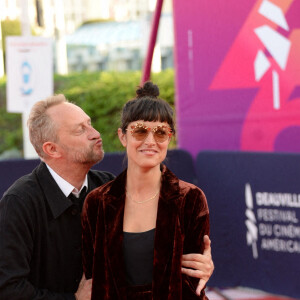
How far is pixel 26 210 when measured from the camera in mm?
2393

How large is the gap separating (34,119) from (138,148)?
0.67m

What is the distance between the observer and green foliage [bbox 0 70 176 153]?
10.6 meters

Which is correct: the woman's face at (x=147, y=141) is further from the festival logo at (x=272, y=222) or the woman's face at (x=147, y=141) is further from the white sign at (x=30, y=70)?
the white sign at (x=30, y=70)

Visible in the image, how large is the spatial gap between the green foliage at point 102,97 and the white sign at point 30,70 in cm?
417

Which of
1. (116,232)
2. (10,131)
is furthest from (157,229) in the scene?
(10,131)

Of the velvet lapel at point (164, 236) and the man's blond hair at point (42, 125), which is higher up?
the man's blond hair at point (42, 125)

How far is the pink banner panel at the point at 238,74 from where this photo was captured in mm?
4520

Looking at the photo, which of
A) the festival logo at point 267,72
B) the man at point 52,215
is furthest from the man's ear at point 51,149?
the festival logo at point 267,72

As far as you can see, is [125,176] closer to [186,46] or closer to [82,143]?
[82,143]

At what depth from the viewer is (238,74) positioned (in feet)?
15.8

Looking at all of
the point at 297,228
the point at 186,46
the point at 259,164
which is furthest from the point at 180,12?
the point at 297,228

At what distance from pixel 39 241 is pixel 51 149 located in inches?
16.7

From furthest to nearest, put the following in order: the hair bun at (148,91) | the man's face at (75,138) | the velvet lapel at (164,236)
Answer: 1. the man's face at (75,138)
2. the hair bun at (148,91)
3. the velvet lapel at (164,236)

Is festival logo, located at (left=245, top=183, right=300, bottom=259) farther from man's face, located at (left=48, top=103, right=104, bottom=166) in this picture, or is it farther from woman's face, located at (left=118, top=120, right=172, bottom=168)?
woman's face, located at (left=118, top=120, right=172, bottom=168)
